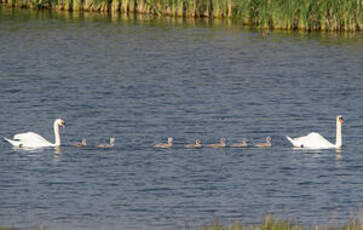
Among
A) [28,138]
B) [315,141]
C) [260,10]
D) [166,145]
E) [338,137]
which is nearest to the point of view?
[28,138]

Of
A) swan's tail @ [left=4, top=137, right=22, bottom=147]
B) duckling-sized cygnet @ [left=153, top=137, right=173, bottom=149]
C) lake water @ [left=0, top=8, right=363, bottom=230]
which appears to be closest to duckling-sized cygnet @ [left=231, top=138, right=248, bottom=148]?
lake water @ [left=0, top=8, right=363, bottom=230]

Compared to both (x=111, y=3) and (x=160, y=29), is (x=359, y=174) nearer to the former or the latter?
(x=160, y=29)

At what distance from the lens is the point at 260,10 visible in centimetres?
5491

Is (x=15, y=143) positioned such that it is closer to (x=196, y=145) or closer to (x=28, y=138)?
(x=28, y=138)

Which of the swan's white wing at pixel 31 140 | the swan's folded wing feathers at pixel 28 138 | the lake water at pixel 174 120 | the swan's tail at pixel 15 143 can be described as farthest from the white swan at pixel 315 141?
the swan's tail at pixel 15 143

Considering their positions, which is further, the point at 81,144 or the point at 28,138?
the point at 81,144

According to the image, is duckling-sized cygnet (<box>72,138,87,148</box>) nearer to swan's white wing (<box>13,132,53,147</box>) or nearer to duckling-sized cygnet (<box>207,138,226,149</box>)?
swan's white wing (<box>13,132,53,147</box>)

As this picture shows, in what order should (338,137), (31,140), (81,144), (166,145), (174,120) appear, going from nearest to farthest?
1. (31,140)
2. (166,145)
3. (81,144)
4. (338,137)
5. (174,120)

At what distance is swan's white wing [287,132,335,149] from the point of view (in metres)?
30.9

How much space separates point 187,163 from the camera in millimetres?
29062

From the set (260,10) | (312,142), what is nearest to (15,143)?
(312,142)

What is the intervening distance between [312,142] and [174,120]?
5.54 m

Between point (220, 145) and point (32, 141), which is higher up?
point (32, 141)

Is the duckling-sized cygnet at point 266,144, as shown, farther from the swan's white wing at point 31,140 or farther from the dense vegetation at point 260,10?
the dense vegetation at point 260,10
